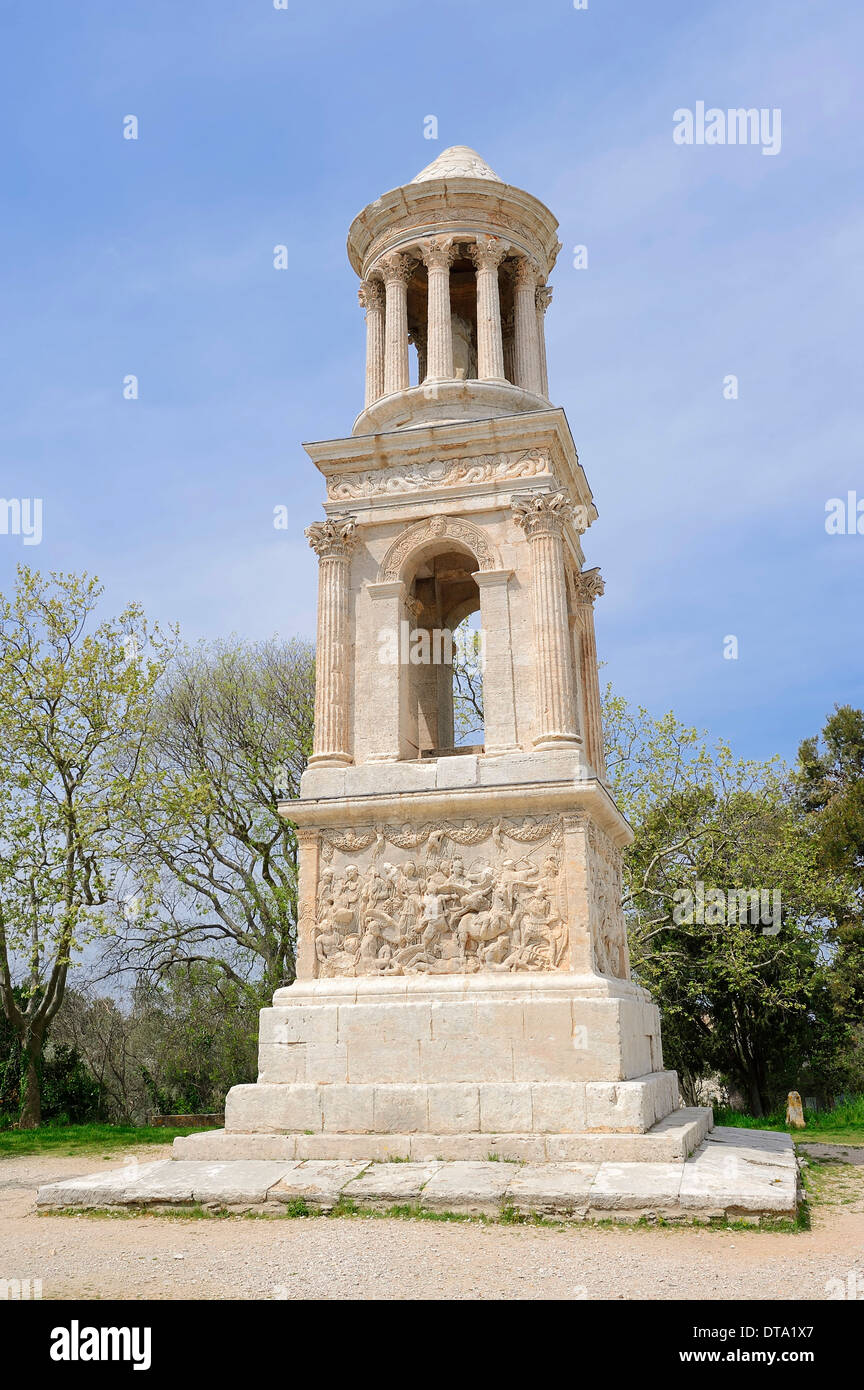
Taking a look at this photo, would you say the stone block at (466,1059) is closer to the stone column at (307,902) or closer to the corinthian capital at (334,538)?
the stone column at (307,902)

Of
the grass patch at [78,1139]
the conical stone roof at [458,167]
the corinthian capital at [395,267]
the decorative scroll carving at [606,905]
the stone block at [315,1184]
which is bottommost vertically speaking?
the grass patch at [78,1139]

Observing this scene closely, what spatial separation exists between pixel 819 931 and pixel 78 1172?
66.4ft

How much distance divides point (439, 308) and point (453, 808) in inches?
308

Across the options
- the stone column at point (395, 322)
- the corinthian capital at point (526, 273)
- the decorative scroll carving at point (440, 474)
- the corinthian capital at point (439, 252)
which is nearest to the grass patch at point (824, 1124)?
the decorative scroll carving at point (440, 474)

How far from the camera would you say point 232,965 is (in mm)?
24469

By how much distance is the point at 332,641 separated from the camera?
13.0m

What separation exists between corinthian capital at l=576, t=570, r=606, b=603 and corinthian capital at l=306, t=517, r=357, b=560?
12.0 feet

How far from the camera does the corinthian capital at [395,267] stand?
15.4 m

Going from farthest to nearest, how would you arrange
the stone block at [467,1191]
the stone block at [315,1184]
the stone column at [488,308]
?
the stone column at [488,308]
the stone block at [315,1184]
the stone block at [467,1191]

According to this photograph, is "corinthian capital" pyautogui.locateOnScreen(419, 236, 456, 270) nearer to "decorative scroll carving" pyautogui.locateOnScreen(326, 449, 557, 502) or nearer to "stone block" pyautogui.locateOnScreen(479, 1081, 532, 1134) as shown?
"decorative scroll carving" pyautogui.locateOnScreen(326, 449, 557, 502)

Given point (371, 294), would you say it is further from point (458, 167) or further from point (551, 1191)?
point (551, 1191)

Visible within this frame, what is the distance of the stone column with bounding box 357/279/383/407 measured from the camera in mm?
15484

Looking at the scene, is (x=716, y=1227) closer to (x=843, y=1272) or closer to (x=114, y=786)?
(x=843, y=1272)

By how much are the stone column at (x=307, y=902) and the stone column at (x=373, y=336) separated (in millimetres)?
6938
